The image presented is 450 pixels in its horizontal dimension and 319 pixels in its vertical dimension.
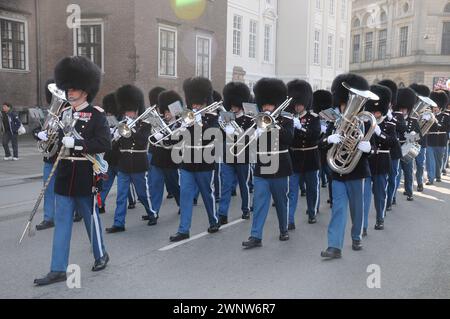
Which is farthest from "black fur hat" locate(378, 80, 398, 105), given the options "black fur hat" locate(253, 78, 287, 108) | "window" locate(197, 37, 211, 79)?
"window" locate(197, 37, 211, 79)

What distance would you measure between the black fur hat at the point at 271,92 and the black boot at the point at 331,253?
198 cm

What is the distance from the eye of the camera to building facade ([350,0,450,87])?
4903 centimetres

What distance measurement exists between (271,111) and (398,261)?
237cm

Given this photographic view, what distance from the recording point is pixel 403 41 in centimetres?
5225

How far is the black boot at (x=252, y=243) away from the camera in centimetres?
620

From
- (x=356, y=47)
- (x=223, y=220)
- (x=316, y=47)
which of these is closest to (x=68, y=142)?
(x=223, y=220)

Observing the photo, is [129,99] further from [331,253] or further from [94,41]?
[94,41]

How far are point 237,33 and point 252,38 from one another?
197 centimetres

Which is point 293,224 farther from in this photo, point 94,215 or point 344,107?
point 94,215

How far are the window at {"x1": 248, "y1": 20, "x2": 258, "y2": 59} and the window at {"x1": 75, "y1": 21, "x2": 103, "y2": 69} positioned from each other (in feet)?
40.8

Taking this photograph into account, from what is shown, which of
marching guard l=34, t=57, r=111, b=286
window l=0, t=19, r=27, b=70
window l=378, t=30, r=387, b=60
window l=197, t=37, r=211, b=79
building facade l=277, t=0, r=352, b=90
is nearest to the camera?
marching guard l=34, t=57, r=111, b=286

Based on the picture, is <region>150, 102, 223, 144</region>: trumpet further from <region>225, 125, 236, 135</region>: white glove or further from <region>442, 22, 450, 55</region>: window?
<region>442, 22, 450, 55</region>: window

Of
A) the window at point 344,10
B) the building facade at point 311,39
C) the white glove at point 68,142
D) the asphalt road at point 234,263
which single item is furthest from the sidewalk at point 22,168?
the window at point 344,10
